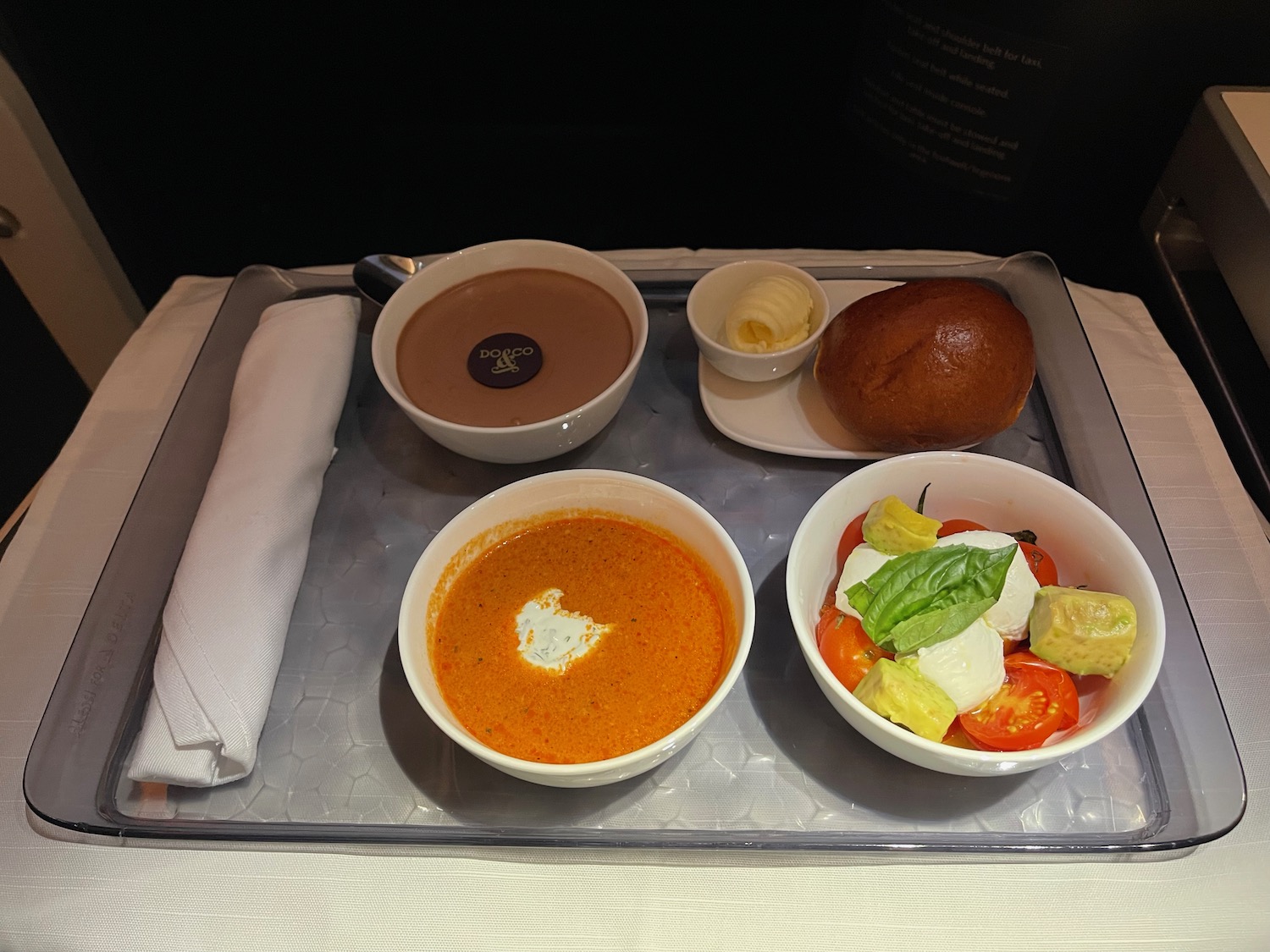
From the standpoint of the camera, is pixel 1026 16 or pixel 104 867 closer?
pixel 104 867

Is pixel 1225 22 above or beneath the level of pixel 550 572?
above

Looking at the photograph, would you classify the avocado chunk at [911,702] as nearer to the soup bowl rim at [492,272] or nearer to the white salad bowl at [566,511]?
the white salad bowl at [566,511]

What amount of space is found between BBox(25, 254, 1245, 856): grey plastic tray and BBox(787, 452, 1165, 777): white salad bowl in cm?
8

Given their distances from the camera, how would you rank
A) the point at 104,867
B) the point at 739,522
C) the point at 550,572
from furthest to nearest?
the point at 739,522 < the point at 550,572 < the point at 104,867

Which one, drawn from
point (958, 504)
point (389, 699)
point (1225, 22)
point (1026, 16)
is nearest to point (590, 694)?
point (389, 699)

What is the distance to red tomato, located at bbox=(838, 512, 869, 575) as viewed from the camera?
3.18 feet

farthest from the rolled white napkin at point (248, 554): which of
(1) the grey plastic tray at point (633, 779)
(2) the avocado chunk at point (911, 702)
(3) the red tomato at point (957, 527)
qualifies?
(3) the red tomato at point (957, 527)

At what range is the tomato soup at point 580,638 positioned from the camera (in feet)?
2.87

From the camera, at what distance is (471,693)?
0.90 meters

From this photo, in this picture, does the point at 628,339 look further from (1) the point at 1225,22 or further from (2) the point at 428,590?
(1) the point at 1225,22

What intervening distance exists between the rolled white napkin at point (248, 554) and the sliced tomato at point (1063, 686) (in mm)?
789

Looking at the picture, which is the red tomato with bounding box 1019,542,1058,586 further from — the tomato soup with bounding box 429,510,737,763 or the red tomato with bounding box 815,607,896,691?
the tomato soup with bounding box 429,510,737,763

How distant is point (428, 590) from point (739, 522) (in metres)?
0.39

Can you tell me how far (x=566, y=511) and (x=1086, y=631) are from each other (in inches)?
22.0
